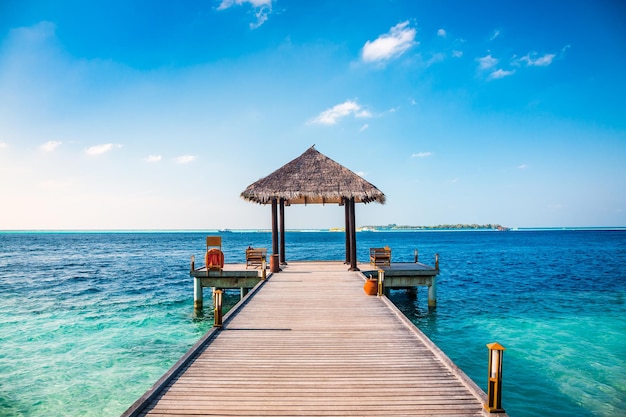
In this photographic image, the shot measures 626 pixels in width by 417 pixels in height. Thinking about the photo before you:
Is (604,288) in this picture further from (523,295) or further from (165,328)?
(165,328)

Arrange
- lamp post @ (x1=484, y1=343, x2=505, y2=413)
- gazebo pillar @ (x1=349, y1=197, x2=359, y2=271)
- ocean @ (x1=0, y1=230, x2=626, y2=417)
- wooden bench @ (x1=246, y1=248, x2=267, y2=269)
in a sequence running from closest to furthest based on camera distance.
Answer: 1. lamp post @ (x1=484, y1=343, x2=505, y2=413)
2. ocean @ (x1=0, y1=230, x2=626, y2=417)
3. gazebo pillar @ (x1=349, y1=197, x2=359, y2=271)
4. wooden bench @ (x1=246, y1=248, x2=267, y2=269)

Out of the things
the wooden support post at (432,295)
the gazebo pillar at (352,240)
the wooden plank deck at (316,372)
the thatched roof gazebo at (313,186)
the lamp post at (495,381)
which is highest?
the thatched roof gazebo at (313,186)

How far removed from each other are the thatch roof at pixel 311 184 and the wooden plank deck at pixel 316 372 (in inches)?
272

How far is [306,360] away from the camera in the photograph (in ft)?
20.3

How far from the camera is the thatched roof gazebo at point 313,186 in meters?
15.5

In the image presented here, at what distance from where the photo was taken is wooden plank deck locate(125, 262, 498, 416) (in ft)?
15.4

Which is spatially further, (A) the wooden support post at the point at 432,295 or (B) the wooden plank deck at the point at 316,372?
(A) the wooden support post at the point at 432,295

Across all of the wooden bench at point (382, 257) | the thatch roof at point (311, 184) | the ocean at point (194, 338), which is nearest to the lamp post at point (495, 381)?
the ocean at point (194, 338)

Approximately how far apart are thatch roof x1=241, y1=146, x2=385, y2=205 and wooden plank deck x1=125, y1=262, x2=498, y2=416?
690cm

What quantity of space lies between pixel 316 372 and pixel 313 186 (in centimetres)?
1057

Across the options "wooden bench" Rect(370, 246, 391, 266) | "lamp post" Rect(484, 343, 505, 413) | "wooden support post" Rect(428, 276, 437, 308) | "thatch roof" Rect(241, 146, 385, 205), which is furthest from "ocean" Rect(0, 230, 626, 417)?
"thatch roof" Rect(241, 146, 385, 205)

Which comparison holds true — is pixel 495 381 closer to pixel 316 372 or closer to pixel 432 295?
pixel 316 372

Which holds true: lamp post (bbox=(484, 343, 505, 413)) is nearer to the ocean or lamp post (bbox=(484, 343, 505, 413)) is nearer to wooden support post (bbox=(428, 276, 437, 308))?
the ocean

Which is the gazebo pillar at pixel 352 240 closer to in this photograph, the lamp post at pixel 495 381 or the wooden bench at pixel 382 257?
the wooden bench at pixel 382 257
